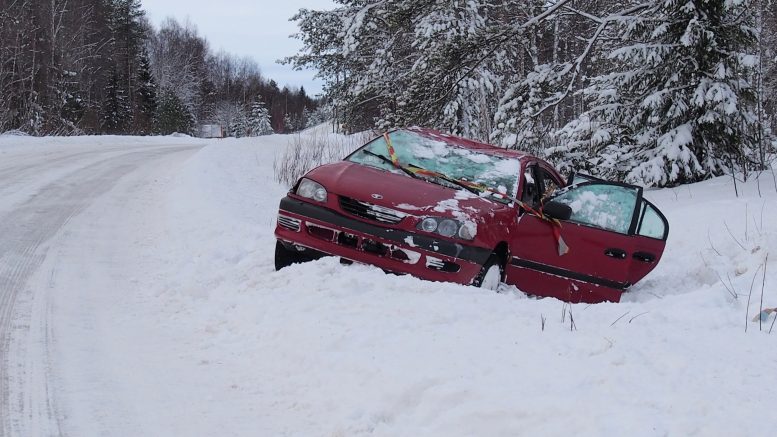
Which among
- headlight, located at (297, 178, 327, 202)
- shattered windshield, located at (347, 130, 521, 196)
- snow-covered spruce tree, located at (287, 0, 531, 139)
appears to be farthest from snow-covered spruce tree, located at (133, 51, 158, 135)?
headlight, located at (297, 178, 327, 202)

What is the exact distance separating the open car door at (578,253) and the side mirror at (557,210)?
0.18 m

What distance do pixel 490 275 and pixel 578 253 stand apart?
1096 mm

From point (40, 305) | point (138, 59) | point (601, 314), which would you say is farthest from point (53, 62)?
point (601, 314)

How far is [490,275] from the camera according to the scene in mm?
4969

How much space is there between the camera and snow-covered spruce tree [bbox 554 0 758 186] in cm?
938

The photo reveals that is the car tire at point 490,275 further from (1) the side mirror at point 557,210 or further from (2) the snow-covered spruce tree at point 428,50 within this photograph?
(2) the snow-covered spruce tree at point 428,50

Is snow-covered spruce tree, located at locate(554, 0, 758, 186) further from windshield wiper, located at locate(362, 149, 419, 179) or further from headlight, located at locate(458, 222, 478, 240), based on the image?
headlight, located at locate(458, 222, 478, 240)

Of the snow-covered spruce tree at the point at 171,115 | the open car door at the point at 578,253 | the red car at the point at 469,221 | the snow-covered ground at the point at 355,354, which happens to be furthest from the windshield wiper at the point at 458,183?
the snow-covered spruce tree at the point at 171,115

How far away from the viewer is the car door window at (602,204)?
5636mm

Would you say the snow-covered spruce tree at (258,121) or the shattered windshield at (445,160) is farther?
the snow-covered spruce tree at (258,121)

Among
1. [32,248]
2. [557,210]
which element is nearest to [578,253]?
[557,210]

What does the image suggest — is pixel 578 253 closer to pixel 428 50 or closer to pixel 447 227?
pixel 447 227

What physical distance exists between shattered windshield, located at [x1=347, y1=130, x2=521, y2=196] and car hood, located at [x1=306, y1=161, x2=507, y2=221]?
0.38 metres

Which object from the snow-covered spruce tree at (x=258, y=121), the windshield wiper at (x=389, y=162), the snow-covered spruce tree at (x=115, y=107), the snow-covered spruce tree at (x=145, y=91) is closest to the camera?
the windshield wiper at (x=389, y=162)
